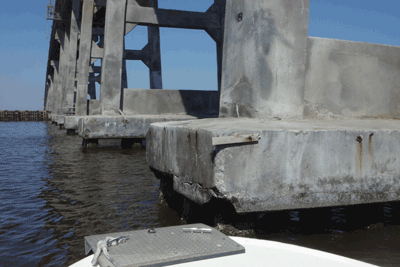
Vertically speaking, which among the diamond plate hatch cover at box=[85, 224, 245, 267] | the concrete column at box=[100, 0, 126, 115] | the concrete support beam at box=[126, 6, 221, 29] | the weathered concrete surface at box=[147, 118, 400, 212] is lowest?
the diamond plate hatch cover at box=[85, 224, 245, 267]

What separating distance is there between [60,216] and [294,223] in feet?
7.88

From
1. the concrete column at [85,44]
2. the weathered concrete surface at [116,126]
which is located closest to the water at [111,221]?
the weathered concrete surface at [116,126]

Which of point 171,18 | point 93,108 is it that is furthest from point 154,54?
point 171,18

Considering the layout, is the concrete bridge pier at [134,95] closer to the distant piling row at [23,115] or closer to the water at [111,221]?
the water at [111,221]

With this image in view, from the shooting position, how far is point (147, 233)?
2.25 metres

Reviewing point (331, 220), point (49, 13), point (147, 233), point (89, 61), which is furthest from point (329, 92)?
point (49, 13)

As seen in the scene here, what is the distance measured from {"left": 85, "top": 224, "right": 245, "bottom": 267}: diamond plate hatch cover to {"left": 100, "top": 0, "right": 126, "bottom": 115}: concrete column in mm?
10191

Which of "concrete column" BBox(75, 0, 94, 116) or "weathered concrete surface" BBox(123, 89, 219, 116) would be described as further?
"concrete column" BBox(75, 0, 94, 116)

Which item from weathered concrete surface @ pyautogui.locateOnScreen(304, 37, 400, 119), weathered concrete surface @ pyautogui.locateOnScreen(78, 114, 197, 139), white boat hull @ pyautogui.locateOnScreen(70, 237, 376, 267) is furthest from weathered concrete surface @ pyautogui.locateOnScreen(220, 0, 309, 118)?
weathered concrete surface @ pyautogui.locateOnScreen(78, 114, 197, 139)

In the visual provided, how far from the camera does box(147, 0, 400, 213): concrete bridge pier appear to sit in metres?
3.18

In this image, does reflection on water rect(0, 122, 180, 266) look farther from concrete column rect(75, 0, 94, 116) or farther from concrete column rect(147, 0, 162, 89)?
concrete column rect(147, 0, 162, 89)

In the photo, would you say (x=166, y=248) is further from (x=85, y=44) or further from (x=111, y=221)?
(x=85, y=44)

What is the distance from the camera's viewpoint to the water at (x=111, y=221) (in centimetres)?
328

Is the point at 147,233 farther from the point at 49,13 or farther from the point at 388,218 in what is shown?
the point at 49,13
